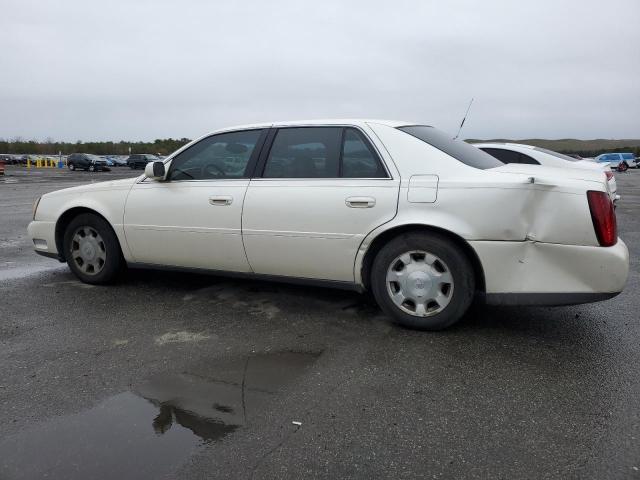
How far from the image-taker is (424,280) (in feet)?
12.4

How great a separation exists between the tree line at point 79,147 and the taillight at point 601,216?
6602 cm

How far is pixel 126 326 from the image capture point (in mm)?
4055

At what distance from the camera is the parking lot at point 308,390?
231cm

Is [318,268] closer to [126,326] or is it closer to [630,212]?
[126,326]

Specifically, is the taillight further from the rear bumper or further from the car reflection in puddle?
the car reflection in puddle

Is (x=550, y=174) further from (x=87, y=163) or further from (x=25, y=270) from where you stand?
(x=87, y=163)

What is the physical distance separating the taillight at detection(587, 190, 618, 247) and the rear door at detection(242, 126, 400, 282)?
49.7 inches

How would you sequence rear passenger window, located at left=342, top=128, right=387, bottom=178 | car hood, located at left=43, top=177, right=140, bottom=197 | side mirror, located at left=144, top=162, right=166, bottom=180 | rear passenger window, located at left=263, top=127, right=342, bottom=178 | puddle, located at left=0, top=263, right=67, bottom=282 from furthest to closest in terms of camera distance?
1. puddle, located at left=0, top=263, right=67, bottom=282
2. car hood, located at left=43, top=177, right=140, bottom=197
3. side mirror, located at left=144, top=162, right=166, bottom=180
4. rear passenger window, located at left=263, top=127, right=342, bottom=178
5. rear passenger window, located at left=342, top=128, right=387, bottom=178

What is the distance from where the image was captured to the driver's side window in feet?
15.0

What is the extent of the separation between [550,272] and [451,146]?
1.27 m

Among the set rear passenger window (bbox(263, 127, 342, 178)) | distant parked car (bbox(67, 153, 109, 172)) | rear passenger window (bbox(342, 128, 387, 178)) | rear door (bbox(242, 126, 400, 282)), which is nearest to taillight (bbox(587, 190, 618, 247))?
rear door (bbox(242, 126, 400, 282))

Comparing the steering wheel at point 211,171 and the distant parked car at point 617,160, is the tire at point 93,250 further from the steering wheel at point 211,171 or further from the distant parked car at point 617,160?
the distant parked car at point 617,160

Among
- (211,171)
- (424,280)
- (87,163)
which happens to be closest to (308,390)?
(424,280)

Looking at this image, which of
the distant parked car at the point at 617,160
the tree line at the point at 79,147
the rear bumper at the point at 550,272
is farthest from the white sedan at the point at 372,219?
the tree line at the point at 79,147
